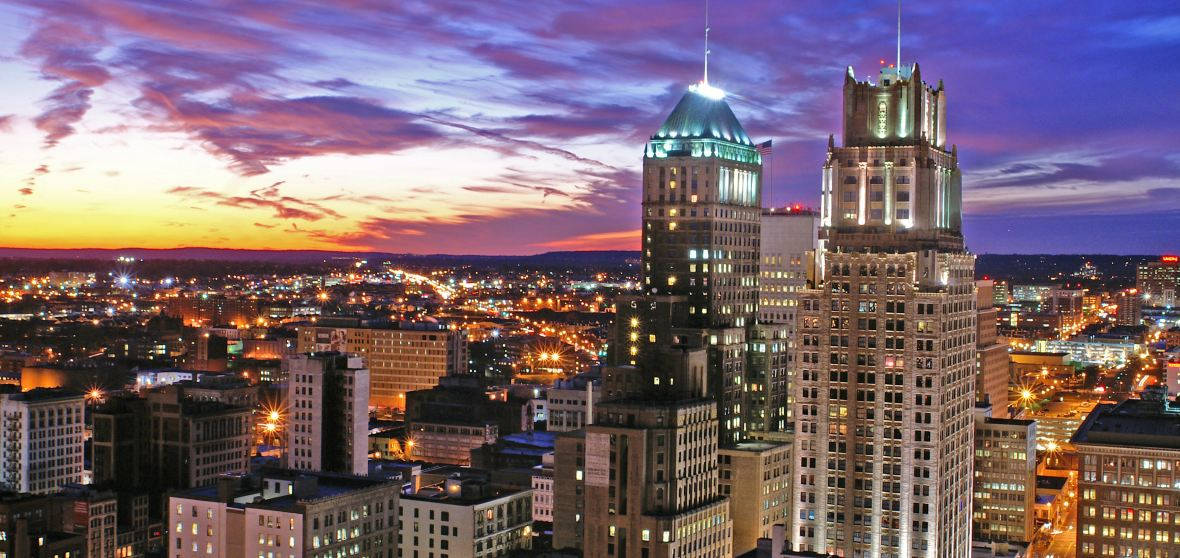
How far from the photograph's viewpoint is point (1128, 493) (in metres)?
162

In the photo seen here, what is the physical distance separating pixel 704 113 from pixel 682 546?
2699 inches

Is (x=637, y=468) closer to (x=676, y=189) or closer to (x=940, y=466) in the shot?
(x=940, y=466)

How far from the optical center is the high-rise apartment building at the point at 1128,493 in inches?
6280

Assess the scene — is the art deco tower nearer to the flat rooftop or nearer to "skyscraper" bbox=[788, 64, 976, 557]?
"skyscraper" bbox=[788, 64, 976, 557]

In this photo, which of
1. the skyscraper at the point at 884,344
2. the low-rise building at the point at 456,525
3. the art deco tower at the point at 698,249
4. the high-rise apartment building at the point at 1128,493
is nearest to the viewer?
the skyscraper at the point at 884,344

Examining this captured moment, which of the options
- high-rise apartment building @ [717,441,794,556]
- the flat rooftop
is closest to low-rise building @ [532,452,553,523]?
high-rise apartment building @ [717,441,794,556]

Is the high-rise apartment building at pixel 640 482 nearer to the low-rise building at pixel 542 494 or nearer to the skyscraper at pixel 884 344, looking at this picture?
the skyscraper at pixel 884 344

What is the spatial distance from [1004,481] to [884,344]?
69.7m

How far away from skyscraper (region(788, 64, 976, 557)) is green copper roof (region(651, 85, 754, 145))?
48.5 m

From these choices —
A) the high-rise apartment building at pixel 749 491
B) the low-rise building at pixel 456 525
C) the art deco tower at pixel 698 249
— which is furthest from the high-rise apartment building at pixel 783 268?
the low-rise building at pixel 456 525

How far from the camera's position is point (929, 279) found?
4931 inches

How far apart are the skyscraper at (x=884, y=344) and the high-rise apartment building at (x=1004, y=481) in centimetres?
5365

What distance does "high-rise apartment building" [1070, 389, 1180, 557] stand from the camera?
159500mm

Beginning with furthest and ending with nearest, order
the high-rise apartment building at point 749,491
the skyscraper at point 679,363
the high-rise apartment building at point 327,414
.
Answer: the high-rise apartment building at point 327,414
the high-rise apartment building at point 749,491
the skyscraper at point 679,363
